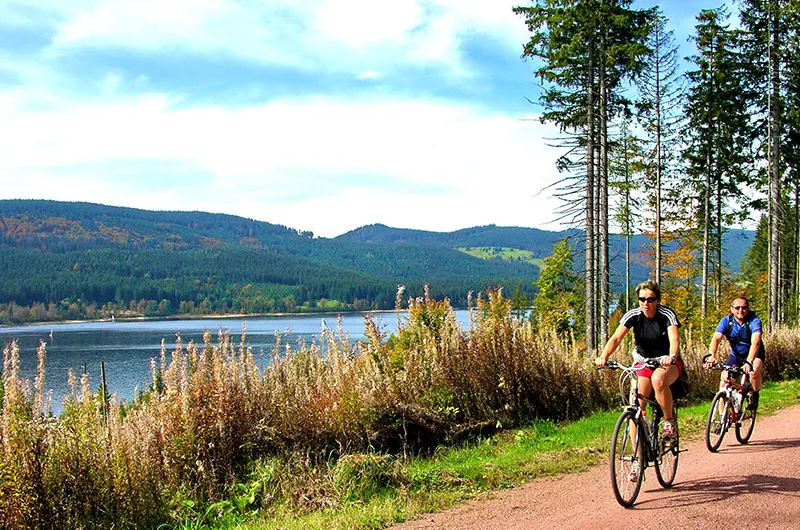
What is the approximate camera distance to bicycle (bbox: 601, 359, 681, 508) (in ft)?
19.9

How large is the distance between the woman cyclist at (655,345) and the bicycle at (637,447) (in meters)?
0.07

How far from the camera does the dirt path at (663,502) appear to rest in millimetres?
5688

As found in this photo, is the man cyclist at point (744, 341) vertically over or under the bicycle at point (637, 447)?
over

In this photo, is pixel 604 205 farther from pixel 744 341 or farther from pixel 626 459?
pixel 626 459

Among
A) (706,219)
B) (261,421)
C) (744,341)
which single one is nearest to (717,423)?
(744,341)

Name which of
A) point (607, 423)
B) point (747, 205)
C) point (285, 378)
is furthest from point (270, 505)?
point (747, 205)

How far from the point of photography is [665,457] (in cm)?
666

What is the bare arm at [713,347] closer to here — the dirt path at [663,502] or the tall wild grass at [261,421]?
the dirt path at [663,502]

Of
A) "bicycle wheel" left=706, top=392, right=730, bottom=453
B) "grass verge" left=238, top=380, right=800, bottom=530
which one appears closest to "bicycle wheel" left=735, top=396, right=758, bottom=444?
"bicycle wheel" left=706, top=392, right=730, bottom=453

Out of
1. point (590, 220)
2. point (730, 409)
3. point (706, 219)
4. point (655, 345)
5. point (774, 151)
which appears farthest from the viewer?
point (706, 219)

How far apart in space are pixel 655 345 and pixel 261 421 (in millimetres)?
4226

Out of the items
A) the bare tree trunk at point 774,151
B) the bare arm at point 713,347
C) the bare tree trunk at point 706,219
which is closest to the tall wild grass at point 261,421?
the bare arm at point 713,347

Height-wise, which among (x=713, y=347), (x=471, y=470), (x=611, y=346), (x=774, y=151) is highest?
(x=774, y=151)

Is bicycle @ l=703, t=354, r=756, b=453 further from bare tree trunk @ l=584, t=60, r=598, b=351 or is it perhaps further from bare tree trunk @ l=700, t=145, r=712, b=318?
bare tree trunk @ l=700, t=145, r=712, b=318
